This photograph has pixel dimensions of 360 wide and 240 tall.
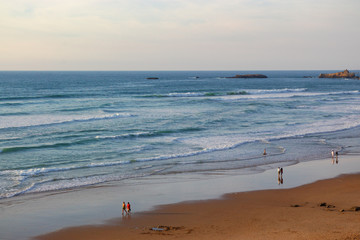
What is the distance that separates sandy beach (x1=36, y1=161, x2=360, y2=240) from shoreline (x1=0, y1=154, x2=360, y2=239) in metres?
0.69

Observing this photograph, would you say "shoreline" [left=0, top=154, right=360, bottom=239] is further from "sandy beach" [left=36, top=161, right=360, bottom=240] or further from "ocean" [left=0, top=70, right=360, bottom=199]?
"ocean" [left=0, top=70, right=360, bottom=199]

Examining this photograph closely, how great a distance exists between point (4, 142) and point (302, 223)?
2427 centimetres

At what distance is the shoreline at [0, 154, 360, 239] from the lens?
1708 centimetres

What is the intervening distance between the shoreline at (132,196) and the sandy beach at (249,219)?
69cm

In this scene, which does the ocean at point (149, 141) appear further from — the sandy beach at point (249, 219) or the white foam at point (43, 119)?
the sandy beach at point (249, 219)

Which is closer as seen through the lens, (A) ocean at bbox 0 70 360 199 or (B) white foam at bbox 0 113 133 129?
(A) ocean at bbox 0 70 360 199

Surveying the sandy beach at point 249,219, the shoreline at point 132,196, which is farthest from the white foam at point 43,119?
the sandy beach at point 249,219

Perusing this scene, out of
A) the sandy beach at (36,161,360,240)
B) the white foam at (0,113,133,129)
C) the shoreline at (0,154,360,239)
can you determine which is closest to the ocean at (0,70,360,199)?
the white foam at (0,113,133,129)

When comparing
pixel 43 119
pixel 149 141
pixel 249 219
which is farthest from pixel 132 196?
pixel 43 119

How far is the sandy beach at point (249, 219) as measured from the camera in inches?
606

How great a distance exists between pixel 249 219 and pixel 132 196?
20.0 feet

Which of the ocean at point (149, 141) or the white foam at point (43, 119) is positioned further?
the white foam at point (43, 119)

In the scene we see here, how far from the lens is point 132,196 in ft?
67.2

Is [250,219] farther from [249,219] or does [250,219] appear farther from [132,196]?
[132,196]
